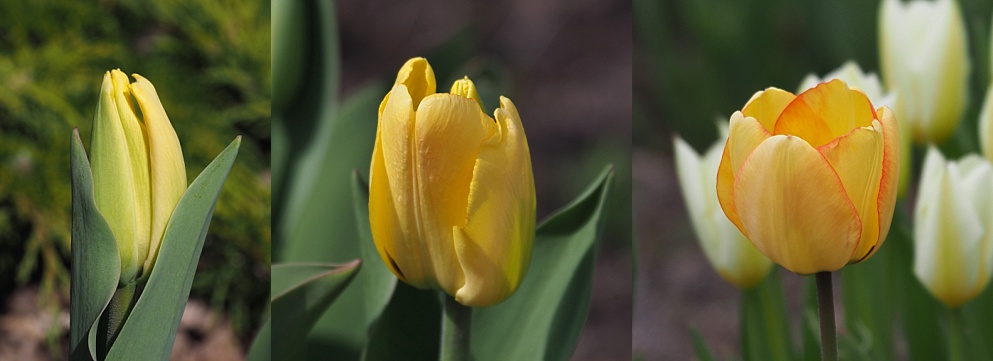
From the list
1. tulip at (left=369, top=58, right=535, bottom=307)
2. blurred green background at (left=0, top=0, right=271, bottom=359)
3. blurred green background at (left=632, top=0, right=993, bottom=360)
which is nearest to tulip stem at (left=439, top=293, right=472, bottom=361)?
tulip at (left=369, top=58, right=535, bottom=307)

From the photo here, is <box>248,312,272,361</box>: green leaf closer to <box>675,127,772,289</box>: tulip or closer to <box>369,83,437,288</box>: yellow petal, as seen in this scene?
<box>369,83,437,288</box>: yellow petal

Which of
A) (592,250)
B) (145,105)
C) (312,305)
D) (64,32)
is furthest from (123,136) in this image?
(64,32)

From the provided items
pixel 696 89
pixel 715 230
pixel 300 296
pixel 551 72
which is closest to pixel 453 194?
pixel 300 296

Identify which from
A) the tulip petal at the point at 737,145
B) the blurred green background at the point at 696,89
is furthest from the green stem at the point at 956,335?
the blurred green background at the point at 696,89

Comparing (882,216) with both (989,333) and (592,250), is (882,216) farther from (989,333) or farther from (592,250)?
(989,333)

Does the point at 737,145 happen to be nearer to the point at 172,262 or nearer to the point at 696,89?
the point at 172,262

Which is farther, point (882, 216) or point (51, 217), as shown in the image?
point (51, 217)
